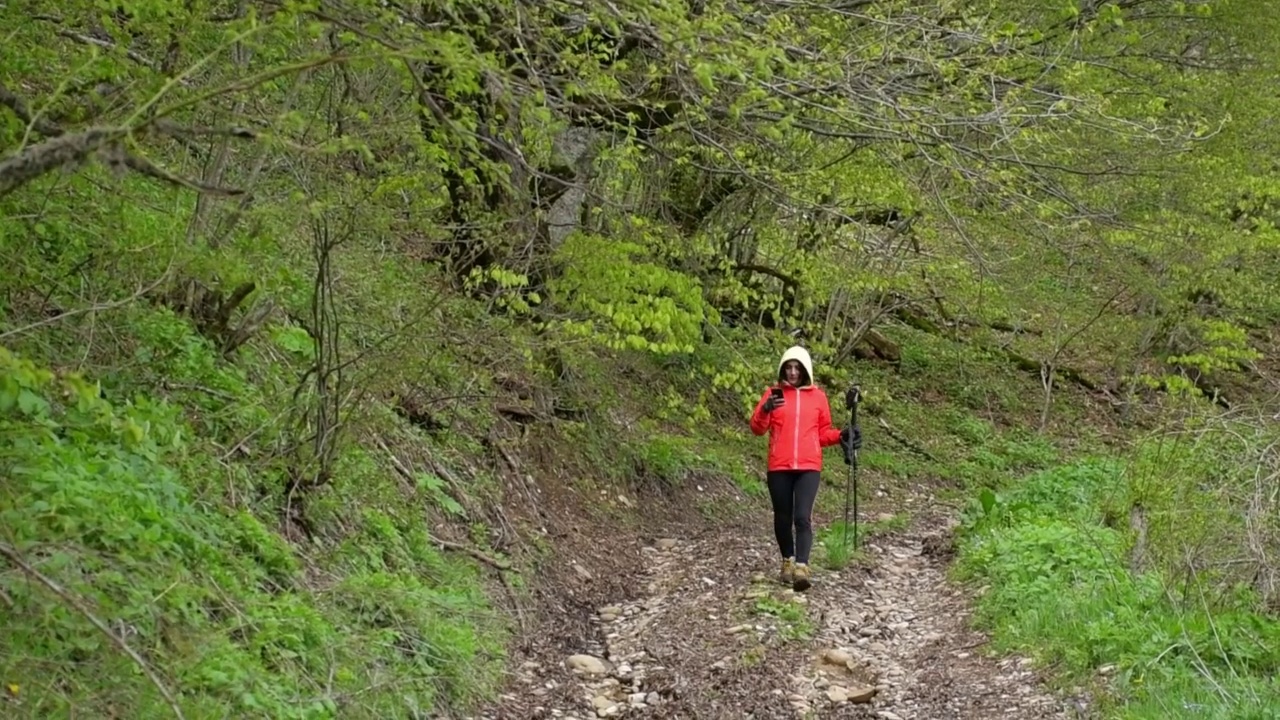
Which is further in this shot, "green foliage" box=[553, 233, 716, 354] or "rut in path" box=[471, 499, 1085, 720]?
"green foliage" box=[553, 233, 716, 354]

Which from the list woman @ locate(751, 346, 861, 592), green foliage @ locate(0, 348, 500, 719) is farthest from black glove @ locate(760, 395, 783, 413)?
green foliage @ locate(0, 348, 500, 719)

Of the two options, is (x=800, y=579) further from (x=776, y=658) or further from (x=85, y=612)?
(x=85, y=612)

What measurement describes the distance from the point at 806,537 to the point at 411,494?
2978mm

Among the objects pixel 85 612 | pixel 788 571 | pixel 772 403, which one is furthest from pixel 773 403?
pixel 85 612

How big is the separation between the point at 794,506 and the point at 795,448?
45 centimetres

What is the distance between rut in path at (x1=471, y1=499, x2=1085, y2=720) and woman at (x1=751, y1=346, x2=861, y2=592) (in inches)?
12.4

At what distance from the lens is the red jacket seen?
884 centimetres

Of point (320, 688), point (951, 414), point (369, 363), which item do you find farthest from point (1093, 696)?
point (951, 414)

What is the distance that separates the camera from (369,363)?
707cm

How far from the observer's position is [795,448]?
8.84 m

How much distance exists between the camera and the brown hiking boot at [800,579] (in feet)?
28.5

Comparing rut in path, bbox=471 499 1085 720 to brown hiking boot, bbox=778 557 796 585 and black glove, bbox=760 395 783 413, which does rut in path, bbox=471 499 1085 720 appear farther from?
black glove, bbox=760 395 783 413

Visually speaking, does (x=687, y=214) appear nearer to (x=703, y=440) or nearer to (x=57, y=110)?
(x=703, y=440)

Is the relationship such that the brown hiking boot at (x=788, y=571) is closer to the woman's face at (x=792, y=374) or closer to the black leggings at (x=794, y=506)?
the black leggings at (x=794, y=506)
